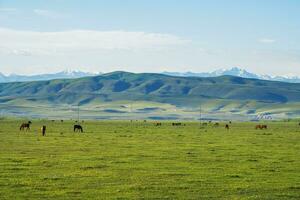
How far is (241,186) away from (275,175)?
400cm

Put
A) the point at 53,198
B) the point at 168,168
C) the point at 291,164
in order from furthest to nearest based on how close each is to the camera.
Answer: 1. the point at 291,164
2. the point at 168,168
3. the point at 53,198

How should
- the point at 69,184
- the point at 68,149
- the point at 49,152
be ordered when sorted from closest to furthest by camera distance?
the point at 69,184
the point at 49,152
the point at 68,149

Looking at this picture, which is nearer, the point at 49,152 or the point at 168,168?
the point at 168,168

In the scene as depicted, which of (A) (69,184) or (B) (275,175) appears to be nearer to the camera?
(A) (69,184)

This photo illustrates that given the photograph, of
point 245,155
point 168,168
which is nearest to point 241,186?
point 168,168

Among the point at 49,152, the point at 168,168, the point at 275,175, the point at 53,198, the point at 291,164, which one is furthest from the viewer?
the point at 49,152

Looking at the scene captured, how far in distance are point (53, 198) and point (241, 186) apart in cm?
724

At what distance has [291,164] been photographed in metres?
31.2

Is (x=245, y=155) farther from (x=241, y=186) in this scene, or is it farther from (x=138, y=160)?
(x=241, y=186)

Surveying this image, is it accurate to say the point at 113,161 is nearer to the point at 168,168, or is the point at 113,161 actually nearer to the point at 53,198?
the point at 168,168

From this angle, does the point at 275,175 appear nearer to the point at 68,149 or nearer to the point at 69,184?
the point at 69,184

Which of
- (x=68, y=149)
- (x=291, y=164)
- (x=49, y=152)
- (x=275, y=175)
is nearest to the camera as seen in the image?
(x=275, y=175)


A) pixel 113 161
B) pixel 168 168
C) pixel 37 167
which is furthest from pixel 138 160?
pixel 37 167

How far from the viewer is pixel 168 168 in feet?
93.6
